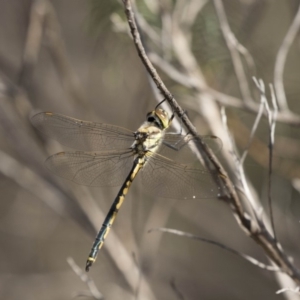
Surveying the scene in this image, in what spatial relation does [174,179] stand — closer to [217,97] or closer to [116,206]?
[116,206]

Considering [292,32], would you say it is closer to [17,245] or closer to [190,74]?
[190,74]

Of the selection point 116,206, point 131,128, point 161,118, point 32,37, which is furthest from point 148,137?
point 131,128

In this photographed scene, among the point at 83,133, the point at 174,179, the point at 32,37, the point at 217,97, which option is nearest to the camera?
the point at 174,179

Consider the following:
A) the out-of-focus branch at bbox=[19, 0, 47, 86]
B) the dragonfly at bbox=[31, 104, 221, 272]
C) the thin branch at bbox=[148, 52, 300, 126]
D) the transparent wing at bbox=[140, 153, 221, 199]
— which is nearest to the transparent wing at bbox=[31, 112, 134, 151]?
the dragonfly at bbox=[31, 104, 221, 272]

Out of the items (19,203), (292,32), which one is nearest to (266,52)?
(292,32)

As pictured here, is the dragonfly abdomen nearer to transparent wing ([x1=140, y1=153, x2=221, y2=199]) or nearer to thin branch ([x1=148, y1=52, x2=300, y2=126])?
transparent wing ([x1=140, y1=153, x2=221, y2=199])

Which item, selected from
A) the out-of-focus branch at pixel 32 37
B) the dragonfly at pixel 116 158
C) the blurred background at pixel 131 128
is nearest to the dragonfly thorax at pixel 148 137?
the dragonfly at pixel 116 158
